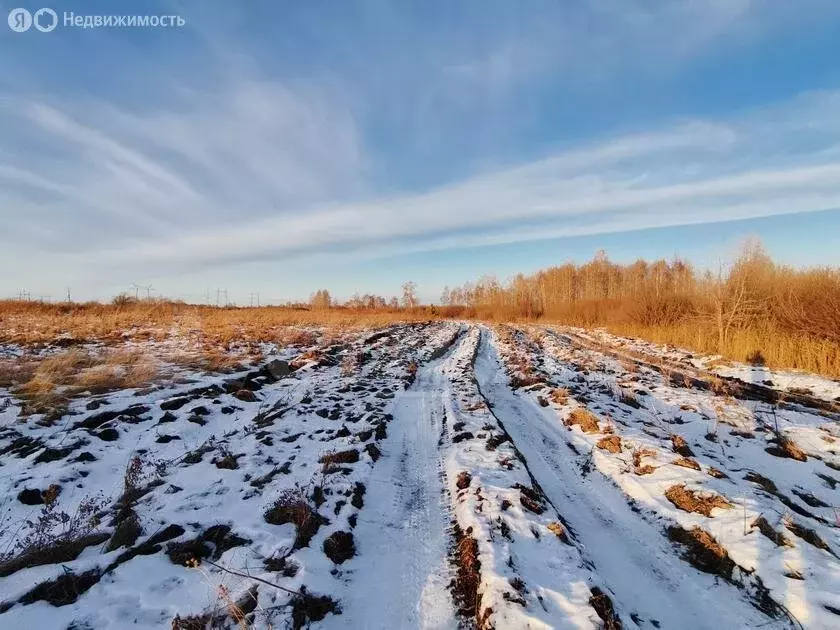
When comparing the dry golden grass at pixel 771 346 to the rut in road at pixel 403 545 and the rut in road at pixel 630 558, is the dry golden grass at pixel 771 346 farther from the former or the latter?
the rut in road at pixel 403 545

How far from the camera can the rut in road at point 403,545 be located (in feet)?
9.52

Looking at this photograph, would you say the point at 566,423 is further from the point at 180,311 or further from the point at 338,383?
the point at 180,311

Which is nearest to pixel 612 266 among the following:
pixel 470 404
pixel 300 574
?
pixel 470 404

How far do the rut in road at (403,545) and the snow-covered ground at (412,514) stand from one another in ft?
0.06

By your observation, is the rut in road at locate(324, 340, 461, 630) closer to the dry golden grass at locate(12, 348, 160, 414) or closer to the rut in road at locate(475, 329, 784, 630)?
the rut in road at locate(475, 329, 784, 630)

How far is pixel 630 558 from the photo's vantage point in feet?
11.9

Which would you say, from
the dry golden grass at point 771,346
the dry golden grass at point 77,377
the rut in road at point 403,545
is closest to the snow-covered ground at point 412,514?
the rut in road at point 403,545

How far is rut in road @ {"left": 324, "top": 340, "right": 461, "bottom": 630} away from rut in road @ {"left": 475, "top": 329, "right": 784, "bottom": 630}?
1272mm

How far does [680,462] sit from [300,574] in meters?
4.62

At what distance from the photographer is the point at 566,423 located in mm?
7145

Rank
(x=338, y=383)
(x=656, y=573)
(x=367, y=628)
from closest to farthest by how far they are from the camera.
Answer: (x=367, y=628), (x=656, y=573), (x=338, y=383)

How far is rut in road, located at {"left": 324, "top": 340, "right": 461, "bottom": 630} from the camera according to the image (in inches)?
114

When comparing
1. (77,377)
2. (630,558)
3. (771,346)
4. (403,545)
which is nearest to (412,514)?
(403,545)

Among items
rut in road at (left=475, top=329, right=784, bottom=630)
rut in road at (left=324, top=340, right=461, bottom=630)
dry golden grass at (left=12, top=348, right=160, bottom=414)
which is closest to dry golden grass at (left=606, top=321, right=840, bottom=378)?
A: rut in road at (left=475, top=329, right=784, bottom=630)
